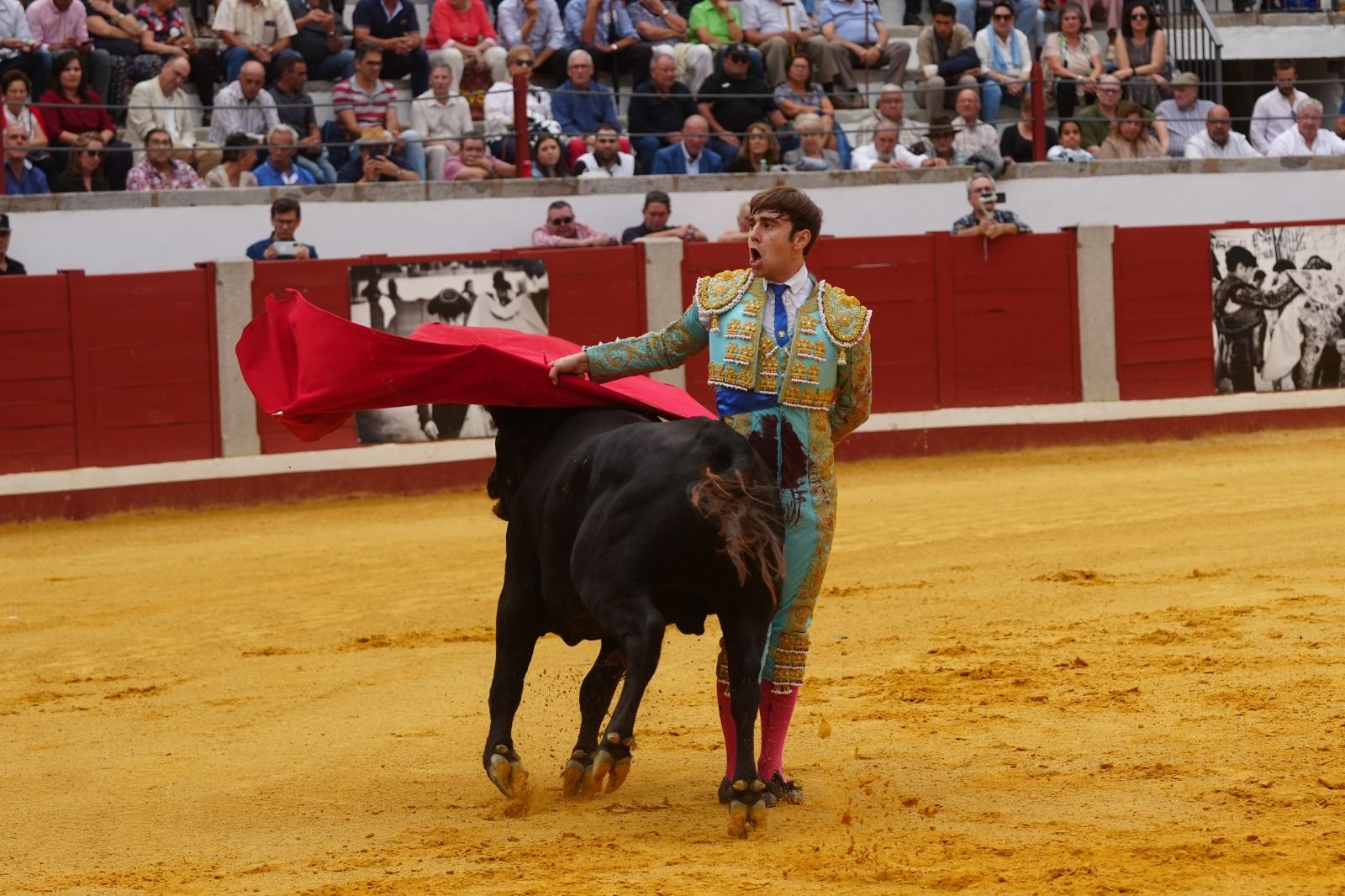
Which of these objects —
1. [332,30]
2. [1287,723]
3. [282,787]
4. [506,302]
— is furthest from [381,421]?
[1287,723]

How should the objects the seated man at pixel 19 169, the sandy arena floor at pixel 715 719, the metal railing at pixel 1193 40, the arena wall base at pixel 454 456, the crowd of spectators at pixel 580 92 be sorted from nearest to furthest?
the sandy arena floor at pixel 715 719 → the arena wall base at pixel 454 456 → the seated man at pixel 19 169 → the crowd of spectators at pixel 580 92 → the metal railing at pixel 1193 40

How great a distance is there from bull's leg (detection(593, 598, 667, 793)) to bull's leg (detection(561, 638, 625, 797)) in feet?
1.56

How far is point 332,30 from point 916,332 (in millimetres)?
4365

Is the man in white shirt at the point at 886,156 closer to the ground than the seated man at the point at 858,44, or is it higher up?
closer to the ground

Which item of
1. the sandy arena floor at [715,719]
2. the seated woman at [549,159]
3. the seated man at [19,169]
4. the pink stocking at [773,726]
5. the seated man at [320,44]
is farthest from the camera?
the seated man at [320,44]

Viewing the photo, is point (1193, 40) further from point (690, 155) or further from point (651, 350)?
point (651, 350)

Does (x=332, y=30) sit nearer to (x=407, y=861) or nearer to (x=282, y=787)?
(x=282, y=787)

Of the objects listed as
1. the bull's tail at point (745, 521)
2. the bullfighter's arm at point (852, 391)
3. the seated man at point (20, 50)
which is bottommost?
the bull's tail at point (745, 521)

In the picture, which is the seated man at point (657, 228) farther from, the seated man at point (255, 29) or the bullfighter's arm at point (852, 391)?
the bullfighter's arm at point (852, 391)

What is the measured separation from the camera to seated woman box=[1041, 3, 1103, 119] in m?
13.2

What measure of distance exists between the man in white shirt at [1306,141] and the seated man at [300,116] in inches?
275

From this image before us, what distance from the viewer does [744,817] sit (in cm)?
353

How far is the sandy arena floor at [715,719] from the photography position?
11.1 ft

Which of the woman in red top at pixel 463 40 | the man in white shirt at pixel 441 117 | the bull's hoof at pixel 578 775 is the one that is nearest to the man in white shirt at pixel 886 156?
the woman in red top at pixel 463 40
